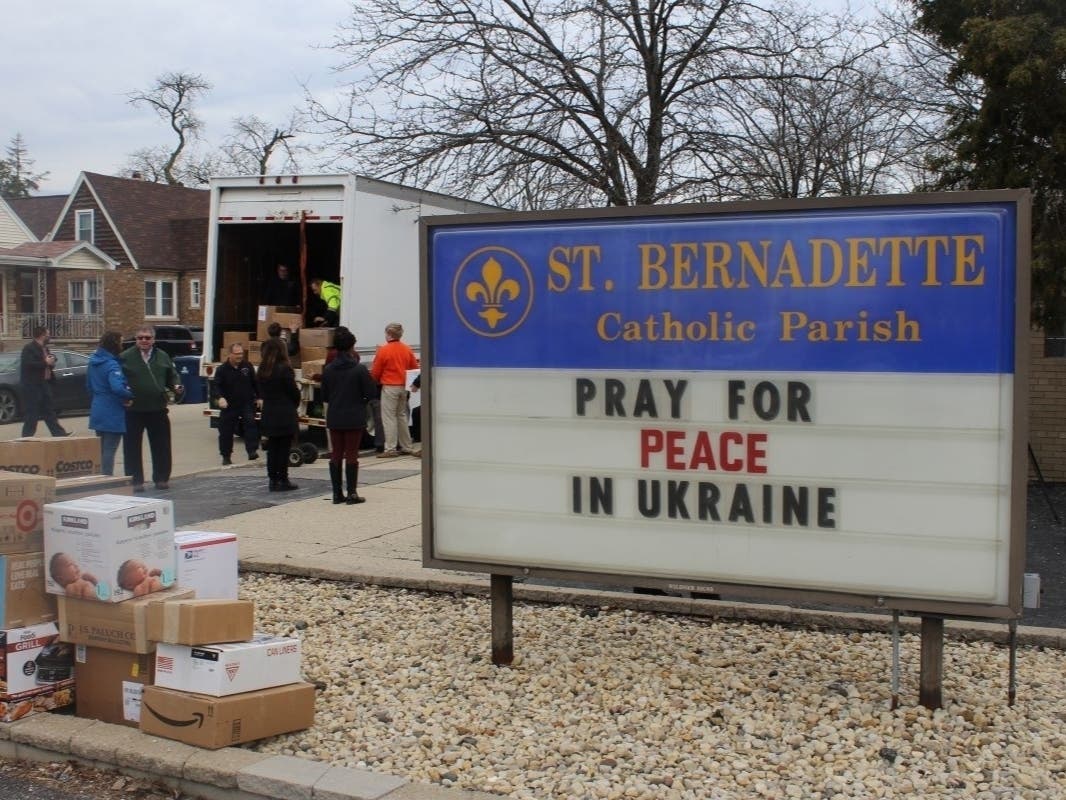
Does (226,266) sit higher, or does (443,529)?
(226,266)

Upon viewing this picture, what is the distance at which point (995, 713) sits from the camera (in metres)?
5.34

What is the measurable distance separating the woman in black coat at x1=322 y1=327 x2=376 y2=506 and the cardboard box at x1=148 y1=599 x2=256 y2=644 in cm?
596

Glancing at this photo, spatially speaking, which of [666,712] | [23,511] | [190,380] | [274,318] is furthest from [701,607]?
[190,380]

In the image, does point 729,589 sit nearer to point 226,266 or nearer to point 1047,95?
point 1047,95

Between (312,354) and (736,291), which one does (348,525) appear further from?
(312,354)

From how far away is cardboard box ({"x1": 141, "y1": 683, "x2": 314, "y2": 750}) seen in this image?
502 cm

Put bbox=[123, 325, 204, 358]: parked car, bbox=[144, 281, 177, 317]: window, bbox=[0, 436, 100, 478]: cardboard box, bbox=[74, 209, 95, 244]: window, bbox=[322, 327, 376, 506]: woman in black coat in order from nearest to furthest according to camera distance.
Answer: bbox=[0, 436, 100, 478]: cardboard box → bbox=[322, 327, 376, 506]: woman in black coat → bbox=[123, 325, 204, 358]: parked car → bbox=[144, 281, 177, 317]: window → bbox=[74, 209, 95, 244]: window

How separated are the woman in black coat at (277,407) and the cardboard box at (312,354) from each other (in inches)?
130

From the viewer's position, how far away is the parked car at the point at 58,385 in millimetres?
22547

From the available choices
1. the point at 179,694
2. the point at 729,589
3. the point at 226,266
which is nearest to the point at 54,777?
the point at 179,694

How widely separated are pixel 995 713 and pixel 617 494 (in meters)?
2.05

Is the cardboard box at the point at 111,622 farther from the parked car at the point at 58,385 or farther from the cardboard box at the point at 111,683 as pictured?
the parked car at the point at 58,385

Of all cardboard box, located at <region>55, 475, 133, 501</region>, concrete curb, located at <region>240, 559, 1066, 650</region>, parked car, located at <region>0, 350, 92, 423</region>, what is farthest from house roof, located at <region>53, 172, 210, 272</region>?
cardboard box, located at <region>55, 475, 133, 501</region>

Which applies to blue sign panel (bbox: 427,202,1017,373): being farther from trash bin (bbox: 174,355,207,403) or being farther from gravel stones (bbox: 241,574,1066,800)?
trash bin (bbox: 174,355,207,403)
